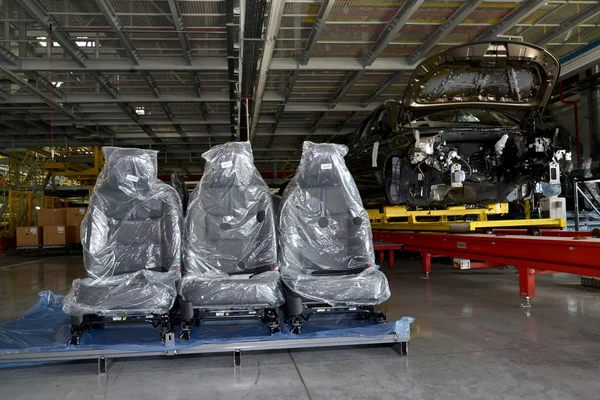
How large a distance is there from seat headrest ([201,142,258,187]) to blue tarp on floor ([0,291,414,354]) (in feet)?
3.54

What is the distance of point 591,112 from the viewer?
9.37m

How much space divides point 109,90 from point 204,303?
6.50 meters

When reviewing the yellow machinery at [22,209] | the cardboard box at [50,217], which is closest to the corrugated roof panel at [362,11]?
the cardboard box at [50,217]

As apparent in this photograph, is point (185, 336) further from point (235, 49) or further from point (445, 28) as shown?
point (445, 28)

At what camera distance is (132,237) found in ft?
10.7

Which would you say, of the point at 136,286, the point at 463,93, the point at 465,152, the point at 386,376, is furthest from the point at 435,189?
the point at 136,286

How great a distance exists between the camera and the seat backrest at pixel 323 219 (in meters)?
3.36

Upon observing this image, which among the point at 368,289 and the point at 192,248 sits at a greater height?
the point at 192,248

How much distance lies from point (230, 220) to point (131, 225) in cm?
71

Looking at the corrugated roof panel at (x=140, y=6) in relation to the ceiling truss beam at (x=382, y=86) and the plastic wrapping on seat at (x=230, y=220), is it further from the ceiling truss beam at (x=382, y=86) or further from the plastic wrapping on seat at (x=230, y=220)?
the ceiling truss beam at (x=382, y=86)

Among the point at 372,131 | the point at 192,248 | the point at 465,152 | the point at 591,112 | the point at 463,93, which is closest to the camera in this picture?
the point at 192,248

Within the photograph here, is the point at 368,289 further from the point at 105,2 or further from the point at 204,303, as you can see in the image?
the point at 105,2

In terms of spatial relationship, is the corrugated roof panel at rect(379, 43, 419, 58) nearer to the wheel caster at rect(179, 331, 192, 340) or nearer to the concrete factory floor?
the concrete factory floor

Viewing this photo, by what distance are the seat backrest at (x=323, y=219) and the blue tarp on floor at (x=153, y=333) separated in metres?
0.46
